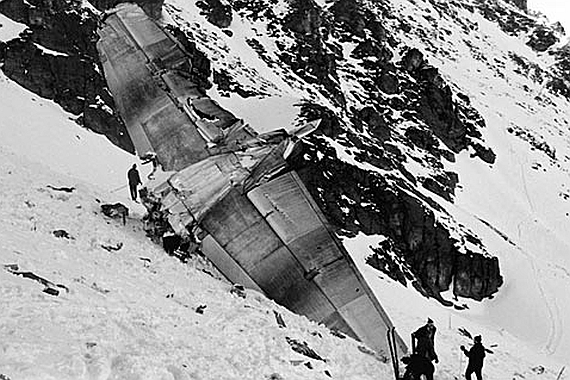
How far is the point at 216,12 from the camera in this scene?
70.3m

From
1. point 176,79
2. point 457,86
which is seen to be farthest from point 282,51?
point 176,79

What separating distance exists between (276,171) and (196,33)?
50391 mm

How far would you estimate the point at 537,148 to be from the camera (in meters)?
76.6

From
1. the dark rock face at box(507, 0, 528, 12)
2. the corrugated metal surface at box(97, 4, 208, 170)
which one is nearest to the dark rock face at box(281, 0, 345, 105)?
the corrugated metal surface at box(97, 4, 208, 170)

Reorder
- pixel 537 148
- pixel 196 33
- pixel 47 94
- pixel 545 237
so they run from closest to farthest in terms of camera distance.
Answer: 1. pixel 47 94
2. pixel 545 237
3. pixel 196 33
4. pixel 537 148

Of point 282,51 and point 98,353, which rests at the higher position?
point 98,353

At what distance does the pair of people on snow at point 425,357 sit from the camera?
1111 centimetres

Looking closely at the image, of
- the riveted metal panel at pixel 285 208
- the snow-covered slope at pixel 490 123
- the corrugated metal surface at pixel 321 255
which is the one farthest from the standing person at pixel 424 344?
the snow-covered slope at pixel 490 123

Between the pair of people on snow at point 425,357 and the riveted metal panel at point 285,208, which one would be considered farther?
the riveted metal panel at point 285,208

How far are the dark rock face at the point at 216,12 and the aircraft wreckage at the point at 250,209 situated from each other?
53.5 metres

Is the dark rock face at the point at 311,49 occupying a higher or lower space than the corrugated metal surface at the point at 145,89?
lower

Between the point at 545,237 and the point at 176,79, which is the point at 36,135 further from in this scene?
the point at 545,237

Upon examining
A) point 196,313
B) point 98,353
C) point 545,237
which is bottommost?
point 545,237

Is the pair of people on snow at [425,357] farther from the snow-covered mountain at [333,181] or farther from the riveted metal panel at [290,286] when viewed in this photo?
the riveted metal panel at [290,286]
